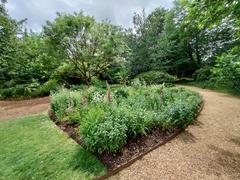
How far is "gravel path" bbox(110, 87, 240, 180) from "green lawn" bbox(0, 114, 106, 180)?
73 centimetres

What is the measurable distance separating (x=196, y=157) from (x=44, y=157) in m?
3.21

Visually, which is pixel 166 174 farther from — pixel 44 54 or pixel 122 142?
pixel 44 54

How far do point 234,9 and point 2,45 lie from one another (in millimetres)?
7520

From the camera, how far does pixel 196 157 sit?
3809mm

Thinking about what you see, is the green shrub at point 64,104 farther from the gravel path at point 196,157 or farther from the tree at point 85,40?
the tree at point 85,40

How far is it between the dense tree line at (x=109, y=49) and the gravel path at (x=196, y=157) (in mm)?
2355

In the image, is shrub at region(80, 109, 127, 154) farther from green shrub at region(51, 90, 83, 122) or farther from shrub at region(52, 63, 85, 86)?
shrub at region(52, 63, 85, 86)

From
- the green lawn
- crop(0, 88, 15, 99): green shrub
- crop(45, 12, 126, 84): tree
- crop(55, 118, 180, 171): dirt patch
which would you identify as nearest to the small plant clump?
crop(55, 118, 180, 171): dirt patch

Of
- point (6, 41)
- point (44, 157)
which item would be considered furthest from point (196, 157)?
point (6, 41)

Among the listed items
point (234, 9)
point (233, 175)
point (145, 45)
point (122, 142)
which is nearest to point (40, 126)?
point (122, 142)

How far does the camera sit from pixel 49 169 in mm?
3514

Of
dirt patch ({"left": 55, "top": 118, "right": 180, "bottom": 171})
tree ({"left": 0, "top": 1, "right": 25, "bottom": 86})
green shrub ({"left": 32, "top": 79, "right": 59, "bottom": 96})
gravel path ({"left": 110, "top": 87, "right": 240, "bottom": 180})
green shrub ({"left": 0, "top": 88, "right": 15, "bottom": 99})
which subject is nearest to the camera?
gravel path ({"left": 110, "top": 87, "right": 240, "bottom": 180})

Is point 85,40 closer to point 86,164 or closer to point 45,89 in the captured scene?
point 45,89

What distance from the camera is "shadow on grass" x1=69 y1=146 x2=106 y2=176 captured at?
11.0ft
